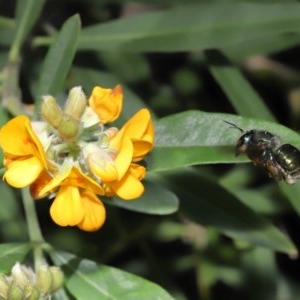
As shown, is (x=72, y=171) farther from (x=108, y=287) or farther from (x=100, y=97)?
(x=108, y=287)

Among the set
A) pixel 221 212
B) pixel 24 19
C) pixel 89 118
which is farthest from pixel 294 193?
pixel 24 19

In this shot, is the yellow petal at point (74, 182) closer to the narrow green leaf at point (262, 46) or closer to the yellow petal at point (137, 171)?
the yellow petal at point (137, 171)

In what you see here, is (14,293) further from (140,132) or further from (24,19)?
(24,19)

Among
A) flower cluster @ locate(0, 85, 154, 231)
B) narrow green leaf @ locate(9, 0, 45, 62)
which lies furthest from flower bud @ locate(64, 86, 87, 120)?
narrow green leaf @ locate(9, 0, 45, 62)

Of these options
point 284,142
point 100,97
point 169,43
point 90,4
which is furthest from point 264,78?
point 100,97

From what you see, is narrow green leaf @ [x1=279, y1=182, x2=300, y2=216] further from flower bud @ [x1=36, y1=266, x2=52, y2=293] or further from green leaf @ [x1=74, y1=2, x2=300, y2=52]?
A: flower bud @ [x1=36, y1=266, x2=52, y2=293]
